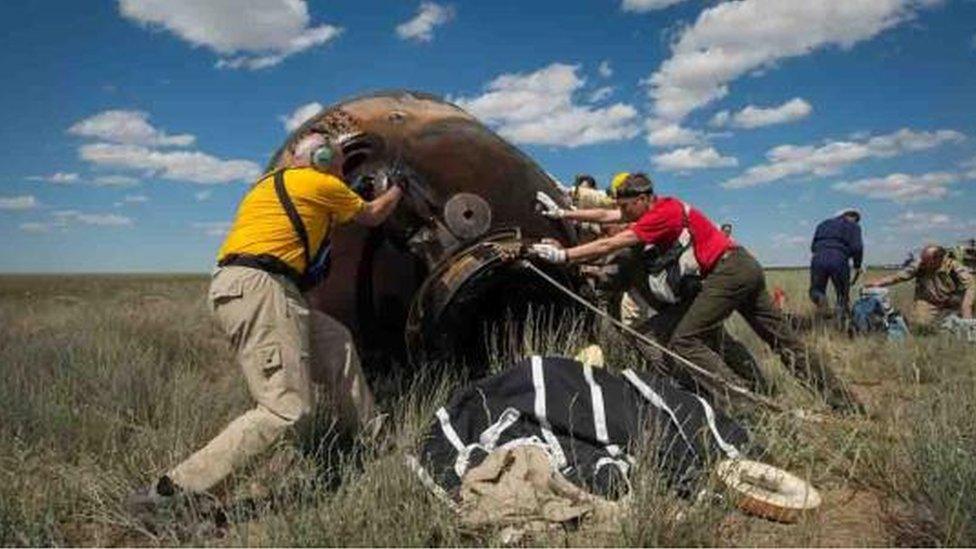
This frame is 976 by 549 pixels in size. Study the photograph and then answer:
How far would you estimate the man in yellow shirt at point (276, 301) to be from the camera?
4262 mm

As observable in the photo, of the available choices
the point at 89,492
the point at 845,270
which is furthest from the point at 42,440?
the point at 845,270

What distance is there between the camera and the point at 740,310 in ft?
22.0

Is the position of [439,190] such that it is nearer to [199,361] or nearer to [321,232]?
[321,232]

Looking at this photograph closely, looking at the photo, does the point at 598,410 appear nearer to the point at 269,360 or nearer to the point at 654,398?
the point at 654,398

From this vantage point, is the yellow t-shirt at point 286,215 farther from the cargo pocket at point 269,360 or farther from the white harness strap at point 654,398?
the white harness strap at point 654,398

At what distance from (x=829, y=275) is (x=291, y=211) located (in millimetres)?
9137

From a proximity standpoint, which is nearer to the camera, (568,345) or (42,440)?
(42,440)

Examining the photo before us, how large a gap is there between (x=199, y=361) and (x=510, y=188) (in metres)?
4.55

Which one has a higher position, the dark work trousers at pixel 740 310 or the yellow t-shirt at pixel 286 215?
the yellow t-shirt at pixel 286 215

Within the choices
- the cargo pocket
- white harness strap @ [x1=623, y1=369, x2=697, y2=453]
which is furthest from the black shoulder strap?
white harness strap @ [x1=623, y1=369, x2=697, y2=453]

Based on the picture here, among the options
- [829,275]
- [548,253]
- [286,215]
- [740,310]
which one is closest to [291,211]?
[286,215]

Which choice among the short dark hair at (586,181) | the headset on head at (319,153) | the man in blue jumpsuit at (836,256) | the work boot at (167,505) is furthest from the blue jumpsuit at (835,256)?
the work boot at (167,505)

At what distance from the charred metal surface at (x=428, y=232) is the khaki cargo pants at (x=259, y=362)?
91cm

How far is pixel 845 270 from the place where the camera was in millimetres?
11906
